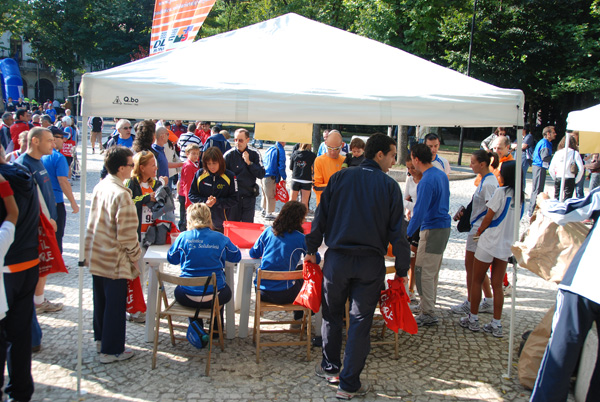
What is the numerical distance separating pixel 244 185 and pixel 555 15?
80.4 feet

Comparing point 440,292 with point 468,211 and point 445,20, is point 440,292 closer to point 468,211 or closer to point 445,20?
point 468,211

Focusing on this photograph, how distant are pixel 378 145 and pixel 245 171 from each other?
3.72m

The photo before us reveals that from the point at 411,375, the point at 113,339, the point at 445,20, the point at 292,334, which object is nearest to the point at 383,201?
the point at 411,375

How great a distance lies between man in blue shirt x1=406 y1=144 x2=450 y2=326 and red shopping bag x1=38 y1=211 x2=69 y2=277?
10.9 feet

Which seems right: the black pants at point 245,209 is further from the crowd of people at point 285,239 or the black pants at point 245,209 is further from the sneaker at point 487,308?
the sneaker at point 487,308

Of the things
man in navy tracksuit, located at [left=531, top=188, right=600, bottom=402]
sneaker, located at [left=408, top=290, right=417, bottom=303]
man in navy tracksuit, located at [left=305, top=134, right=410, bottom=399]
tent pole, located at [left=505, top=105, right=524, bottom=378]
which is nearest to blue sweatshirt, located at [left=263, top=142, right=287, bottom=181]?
sneaker, located at [left=408, top=290, right=417, bottom=303]

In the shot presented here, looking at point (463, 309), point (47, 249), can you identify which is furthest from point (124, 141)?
point (463, 309)

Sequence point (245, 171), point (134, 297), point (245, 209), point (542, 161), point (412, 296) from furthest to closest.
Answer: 1. point (542, 161)
2. point (245, 171)
3. point (245, 209)
4. point (412, 296)
5. point (134, 297)

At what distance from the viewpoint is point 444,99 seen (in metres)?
4.14

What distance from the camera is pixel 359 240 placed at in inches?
143

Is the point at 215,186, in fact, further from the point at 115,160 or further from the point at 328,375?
the point at 328,375

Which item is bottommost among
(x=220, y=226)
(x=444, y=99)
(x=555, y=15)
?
(x=220, y=226)

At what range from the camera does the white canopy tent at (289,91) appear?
12.6ft

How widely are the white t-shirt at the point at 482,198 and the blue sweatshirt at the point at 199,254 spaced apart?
2711mm
